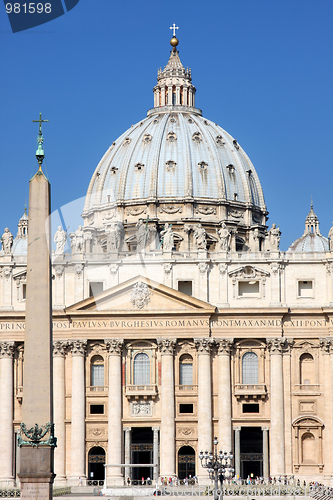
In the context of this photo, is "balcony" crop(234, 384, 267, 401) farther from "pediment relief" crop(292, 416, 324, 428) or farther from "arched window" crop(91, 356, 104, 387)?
"arched window" crop(91, 356, 104, 387)

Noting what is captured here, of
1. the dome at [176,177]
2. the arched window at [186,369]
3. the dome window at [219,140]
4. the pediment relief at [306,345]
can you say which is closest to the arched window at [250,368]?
the pediment relief at [306,345]

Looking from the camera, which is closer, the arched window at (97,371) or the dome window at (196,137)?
the arched window at (97,371)

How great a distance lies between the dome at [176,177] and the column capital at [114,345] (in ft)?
70.5

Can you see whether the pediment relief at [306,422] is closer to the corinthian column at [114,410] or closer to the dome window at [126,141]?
the corinthian column at [114,410]

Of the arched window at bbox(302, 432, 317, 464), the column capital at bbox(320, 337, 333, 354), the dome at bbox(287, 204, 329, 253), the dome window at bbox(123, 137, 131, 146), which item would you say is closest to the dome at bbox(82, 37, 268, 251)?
the dome window at bbox(123, 137, 131, 146)

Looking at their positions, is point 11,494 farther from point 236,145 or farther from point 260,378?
point 236,145

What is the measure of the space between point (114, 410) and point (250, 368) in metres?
10.2

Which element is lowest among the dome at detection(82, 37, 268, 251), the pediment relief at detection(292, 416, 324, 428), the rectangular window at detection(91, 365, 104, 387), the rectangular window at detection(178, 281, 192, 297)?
the pediment relief at detection(292, 416, 324, 428)

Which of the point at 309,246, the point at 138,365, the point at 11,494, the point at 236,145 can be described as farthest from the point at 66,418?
the point at 236,145

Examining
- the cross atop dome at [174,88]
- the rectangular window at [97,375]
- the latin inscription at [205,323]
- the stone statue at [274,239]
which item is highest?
the cross atop dome at [174,88]

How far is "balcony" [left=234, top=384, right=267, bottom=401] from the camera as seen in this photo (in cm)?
7775

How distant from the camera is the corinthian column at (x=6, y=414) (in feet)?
255

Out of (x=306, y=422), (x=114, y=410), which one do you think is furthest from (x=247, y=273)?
(x=114, y=410)

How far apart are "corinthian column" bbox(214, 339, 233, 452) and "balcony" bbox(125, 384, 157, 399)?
4.66 meters
